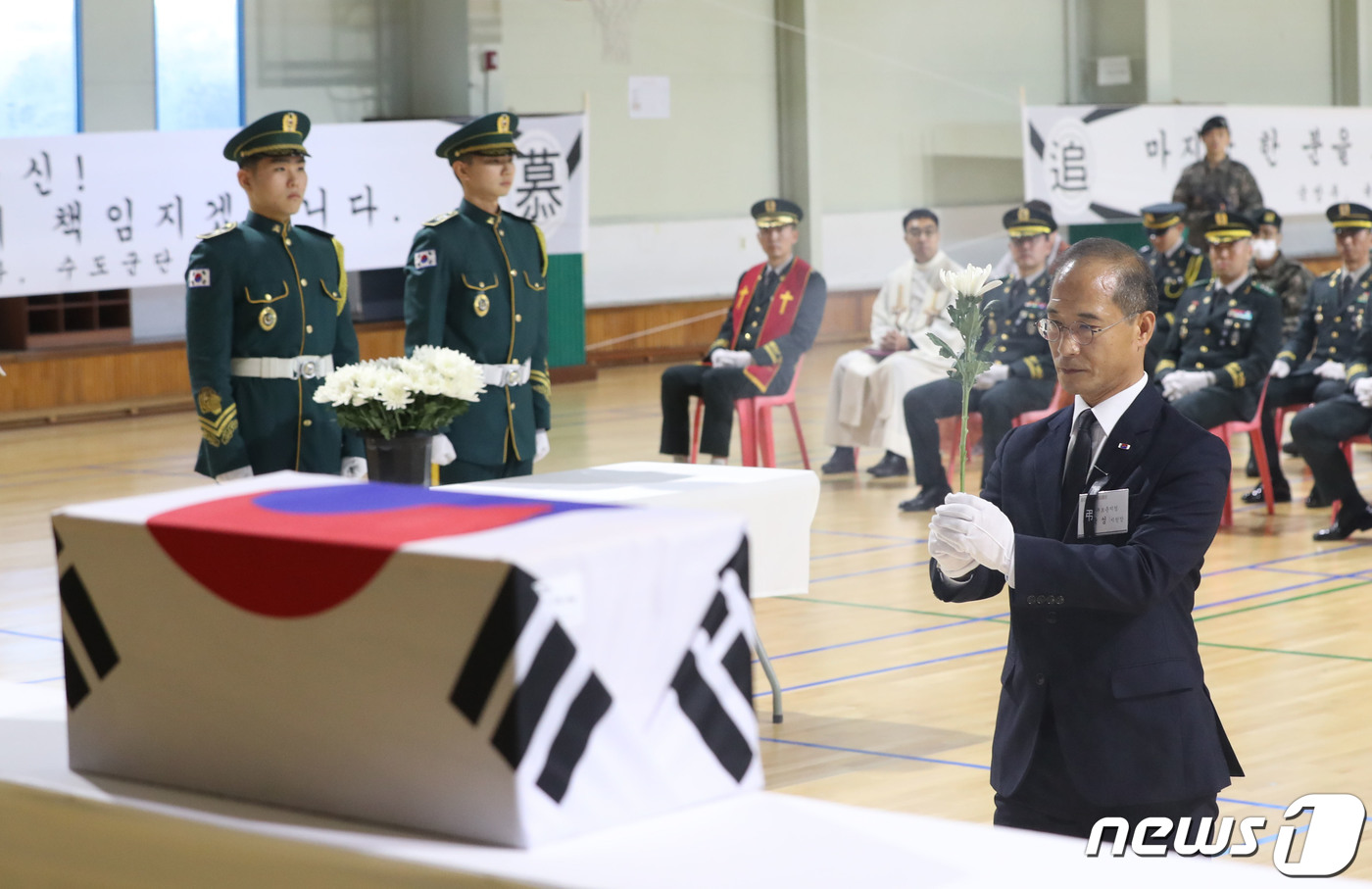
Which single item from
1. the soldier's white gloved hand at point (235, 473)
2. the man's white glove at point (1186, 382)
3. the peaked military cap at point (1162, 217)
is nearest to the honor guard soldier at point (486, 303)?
the soldier's white gloved hand at point (235, 473)

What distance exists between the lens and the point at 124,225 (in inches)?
402

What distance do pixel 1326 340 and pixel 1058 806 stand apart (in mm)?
5986

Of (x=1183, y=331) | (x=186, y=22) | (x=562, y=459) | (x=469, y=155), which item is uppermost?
(x=186, y=22)

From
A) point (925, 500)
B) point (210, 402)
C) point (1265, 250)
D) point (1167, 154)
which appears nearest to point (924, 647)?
point (210, 402)

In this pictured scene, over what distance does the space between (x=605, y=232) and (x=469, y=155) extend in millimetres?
7860

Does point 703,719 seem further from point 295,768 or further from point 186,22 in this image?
point 186,22

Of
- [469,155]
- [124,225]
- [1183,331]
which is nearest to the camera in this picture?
[469,155]

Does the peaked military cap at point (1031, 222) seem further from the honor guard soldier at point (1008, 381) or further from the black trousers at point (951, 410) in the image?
the black trousers at point (951, 410)

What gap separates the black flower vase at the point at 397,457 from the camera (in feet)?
10.8

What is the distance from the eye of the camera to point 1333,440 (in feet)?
22.6

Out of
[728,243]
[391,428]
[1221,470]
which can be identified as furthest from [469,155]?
[728,243]

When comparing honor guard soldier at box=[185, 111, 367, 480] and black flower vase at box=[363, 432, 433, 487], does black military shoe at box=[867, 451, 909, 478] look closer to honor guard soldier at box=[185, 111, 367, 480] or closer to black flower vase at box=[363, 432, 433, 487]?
honor guard soldier at box=[185, 111, 367, 480]

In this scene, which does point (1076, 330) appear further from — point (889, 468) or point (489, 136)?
point (889, 468)

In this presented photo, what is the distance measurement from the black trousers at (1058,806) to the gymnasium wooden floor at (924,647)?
1166 mm
